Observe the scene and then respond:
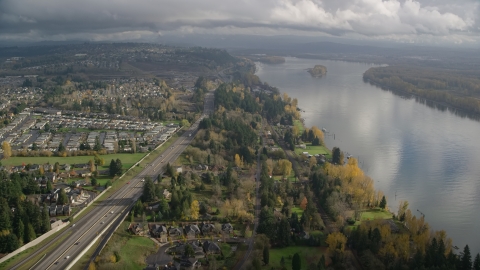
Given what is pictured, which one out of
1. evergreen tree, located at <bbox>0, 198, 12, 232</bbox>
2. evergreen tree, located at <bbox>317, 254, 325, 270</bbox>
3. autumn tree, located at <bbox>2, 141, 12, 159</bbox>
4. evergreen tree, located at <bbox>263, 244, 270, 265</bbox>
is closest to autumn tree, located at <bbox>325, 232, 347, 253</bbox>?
evergreen tree, located at <bbox>317, 254, 325, 270</bbox>

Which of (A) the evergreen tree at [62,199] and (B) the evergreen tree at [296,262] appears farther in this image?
(A) the evergreen tree at [62,199]

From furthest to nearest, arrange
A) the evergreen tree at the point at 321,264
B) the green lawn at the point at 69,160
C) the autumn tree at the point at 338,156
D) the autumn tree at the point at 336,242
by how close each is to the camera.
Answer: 1. the autumn tree at the point at 338,156
2. the green lawn at the point at 69,160
3. the autumn tree at the point at 336,242
4. the evergreen tree at the point at 321,264

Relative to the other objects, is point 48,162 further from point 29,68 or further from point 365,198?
point 29,68

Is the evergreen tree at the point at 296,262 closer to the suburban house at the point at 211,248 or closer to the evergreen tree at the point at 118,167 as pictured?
the suburban house at the point at 211,248

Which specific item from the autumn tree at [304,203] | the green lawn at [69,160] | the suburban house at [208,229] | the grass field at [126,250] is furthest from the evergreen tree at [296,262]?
the green lawn at [69,160]

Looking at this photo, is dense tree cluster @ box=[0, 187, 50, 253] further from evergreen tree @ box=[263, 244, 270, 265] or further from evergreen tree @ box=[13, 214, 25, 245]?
evergreen tree @ box=[263, 244, 270, 265]

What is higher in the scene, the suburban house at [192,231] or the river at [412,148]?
the river at [412,148]

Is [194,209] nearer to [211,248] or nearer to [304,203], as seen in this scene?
[211,248]
